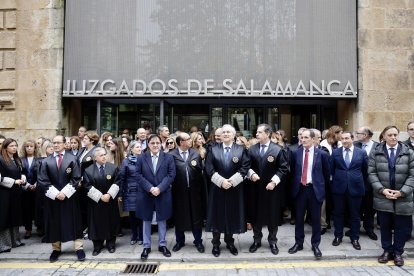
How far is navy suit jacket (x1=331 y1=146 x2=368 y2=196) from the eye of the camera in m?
6.18

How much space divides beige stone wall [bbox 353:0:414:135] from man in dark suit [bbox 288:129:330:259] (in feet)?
14.0

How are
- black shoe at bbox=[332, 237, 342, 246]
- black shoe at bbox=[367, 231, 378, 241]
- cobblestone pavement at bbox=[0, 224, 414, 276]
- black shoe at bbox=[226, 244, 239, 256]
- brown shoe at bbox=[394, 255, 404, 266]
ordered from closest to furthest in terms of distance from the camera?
cobblestone pavement at bbox=[0, 224, 414, 276], brown shoe at bbox=[394, 255, 404, 266], black shoe at bbox=[226, 244, 239, 256], black shoe at bbox=[332, 237, 342, 246], black shoe at bbox=[367, 231, 378, 241]

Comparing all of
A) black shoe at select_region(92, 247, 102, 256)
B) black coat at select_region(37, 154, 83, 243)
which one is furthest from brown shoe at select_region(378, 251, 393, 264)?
black coat at select_region(37, 154, 83, 243)

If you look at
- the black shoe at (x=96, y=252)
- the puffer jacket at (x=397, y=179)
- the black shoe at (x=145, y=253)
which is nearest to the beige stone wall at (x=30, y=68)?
the black shoe at (x=96, y=252)

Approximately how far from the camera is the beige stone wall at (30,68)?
972cm

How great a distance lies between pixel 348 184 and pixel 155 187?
321 centimetres

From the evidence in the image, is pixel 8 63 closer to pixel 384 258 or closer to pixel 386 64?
pixel 384 258

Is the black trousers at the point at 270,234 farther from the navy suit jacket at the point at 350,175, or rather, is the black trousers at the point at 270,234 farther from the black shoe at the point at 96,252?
the black shoe at the point at 96,252

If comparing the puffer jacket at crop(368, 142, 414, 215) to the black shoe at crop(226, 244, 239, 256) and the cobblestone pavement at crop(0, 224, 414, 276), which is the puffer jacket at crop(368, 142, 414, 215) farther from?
the black shoe at crop(226, 244, 239, 256)

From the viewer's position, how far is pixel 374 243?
6.28 metres

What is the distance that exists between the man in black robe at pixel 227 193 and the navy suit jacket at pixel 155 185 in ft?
2.13

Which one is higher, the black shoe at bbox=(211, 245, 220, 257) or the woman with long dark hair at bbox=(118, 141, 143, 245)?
the woman with long dark hair at bbox=(118, 141, 143, 245)

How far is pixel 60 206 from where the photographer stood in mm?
5684

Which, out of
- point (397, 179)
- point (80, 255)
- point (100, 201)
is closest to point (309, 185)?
point (397, 179)
